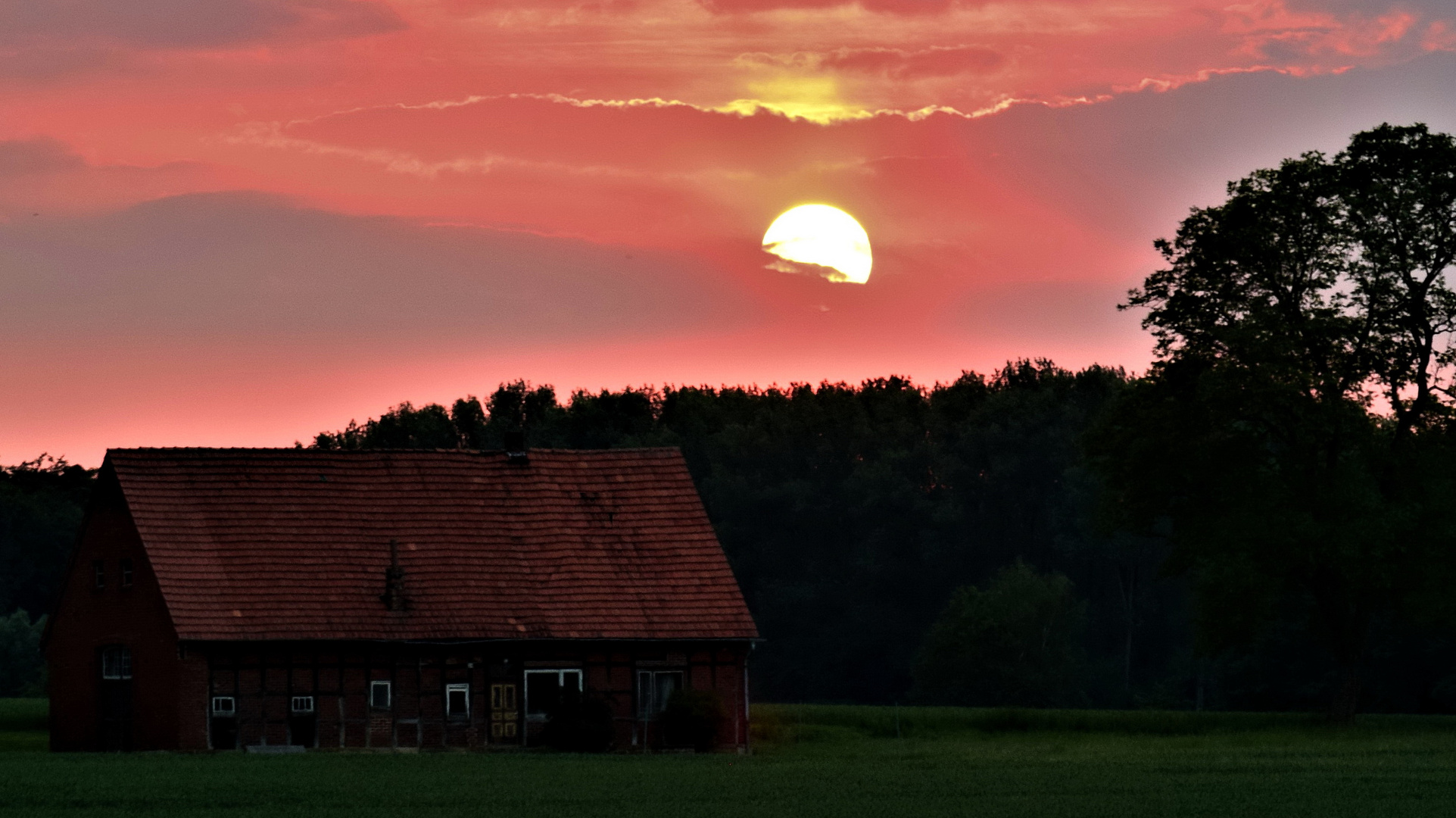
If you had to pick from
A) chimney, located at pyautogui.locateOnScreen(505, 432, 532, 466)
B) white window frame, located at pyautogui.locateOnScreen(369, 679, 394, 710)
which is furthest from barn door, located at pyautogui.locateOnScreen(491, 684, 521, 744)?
chimney, located at pyautogui.locateOnScreen(505, 432, 532, 466)

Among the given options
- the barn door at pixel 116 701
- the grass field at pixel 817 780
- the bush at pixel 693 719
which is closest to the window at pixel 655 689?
the bush at pixel 693 719

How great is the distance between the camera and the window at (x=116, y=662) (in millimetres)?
52344

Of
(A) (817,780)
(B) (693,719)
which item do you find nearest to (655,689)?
(B) (693,719)

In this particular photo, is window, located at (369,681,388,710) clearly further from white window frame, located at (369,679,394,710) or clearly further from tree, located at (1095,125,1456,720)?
tree, located at (1095,125,1456,720)

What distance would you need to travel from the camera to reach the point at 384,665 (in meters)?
52.0

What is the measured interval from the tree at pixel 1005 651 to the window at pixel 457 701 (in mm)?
41876

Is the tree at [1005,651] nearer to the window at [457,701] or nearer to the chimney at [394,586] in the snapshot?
the window at [457,701]

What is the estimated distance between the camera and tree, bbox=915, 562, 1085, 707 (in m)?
90.7

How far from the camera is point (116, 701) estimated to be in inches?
2058

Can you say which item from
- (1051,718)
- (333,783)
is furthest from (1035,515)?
(333,783)

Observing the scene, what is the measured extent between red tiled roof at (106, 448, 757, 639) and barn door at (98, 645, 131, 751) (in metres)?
3.04

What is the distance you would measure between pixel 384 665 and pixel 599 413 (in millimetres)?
80724

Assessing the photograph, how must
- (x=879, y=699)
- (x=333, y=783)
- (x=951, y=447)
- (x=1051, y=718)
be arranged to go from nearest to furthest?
(x=333, y=783), (x=1051, y=718), (x=879, y=699), (x=951, y=447)

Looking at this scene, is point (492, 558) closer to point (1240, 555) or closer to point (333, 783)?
point (333, 783)
